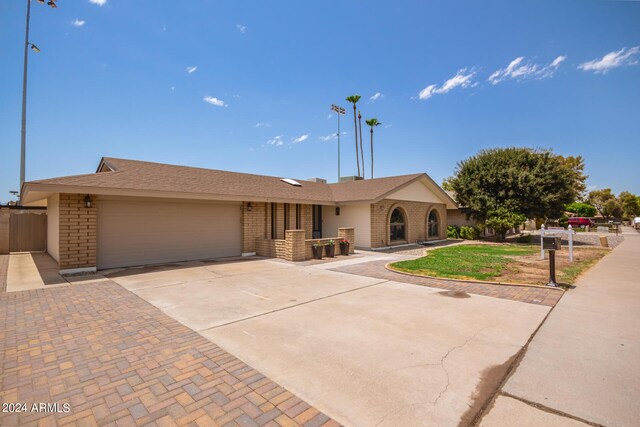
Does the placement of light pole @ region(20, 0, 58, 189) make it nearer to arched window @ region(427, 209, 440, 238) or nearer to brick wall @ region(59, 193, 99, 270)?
brick wall @ region(59, 193, 99, 270)

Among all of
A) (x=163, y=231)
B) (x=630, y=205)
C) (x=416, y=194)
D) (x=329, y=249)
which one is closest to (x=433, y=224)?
(x=416, y=194)

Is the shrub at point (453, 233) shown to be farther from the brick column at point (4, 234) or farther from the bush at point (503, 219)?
the brick column at point (4, 234)

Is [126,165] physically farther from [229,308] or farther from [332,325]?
[332,325]

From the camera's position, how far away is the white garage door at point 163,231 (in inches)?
413

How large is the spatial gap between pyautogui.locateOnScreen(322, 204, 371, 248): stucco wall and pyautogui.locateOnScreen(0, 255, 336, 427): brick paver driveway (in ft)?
42.0

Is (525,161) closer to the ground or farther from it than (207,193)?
farther from it

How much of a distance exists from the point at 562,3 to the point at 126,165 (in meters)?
17.5

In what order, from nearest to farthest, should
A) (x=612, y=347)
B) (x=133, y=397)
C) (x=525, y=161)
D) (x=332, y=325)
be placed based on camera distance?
(x=133, y=397)
(x=612, y=347)
(x=332, y=325)
(x=525, y=161)

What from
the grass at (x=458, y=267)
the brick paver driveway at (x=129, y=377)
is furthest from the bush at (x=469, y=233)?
the brick paver driveway at (x=129, y=377)

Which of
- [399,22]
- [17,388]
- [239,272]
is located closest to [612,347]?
[17,388]

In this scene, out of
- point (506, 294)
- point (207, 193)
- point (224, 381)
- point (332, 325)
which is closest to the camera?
point (224, 381)

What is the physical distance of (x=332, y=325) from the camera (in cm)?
501

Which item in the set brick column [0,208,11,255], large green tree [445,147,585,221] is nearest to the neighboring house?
brick column [0,208,11,255]

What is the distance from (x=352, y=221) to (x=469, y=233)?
39.5 feet
